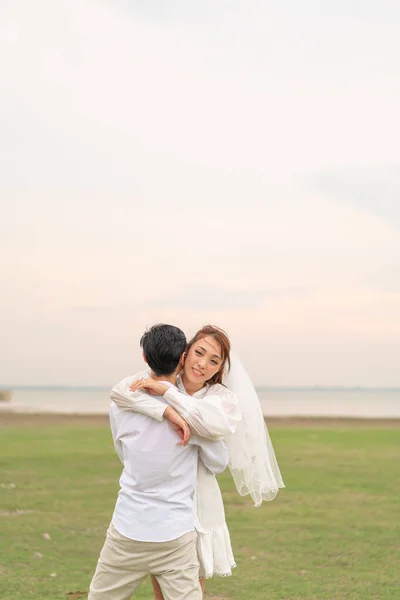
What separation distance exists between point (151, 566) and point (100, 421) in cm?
2236

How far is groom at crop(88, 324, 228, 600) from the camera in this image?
11.8 ft

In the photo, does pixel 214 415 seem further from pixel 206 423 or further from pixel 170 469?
pixel 170 469

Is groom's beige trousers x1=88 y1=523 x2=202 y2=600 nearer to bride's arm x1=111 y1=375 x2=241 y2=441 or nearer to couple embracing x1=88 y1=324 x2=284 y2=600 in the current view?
couple embracing x1=88 y1=324 x2=284 y2=600

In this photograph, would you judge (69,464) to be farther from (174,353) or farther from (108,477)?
(174,353)

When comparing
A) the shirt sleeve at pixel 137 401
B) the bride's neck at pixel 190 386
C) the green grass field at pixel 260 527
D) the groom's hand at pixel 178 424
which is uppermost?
the bride's neck at pixel 190 386

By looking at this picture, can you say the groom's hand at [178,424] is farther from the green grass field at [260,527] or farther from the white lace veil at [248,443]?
the green grass field at [260,527]

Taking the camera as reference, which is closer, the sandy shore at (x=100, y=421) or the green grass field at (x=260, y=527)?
the green grass field at (x=260, y=527)

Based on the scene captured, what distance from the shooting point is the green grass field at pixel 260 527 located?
6391mm

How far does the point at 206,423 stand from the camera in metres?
3.52

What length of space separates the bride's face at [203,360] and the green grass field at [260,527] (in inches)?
115

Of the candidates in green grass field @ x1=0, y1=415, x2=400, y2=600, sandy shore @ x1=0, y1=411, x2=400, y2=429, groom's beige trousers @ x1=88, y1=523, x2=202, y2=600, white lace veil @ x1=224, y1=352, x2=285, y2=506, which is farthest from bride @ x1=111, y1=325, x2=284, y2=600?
sandy shore @ x1=0, y1=411, x2=400, y2=429

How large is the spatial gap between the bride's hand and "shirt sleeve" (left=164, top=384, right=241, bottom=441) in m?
0.03

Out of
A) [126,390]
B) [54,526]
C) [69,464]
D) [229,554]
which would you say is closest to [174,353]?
[126,390]

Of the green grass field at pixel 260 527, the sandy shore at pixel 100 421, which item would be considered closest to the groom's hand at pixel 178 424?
the green grass field at pixel 260 527
